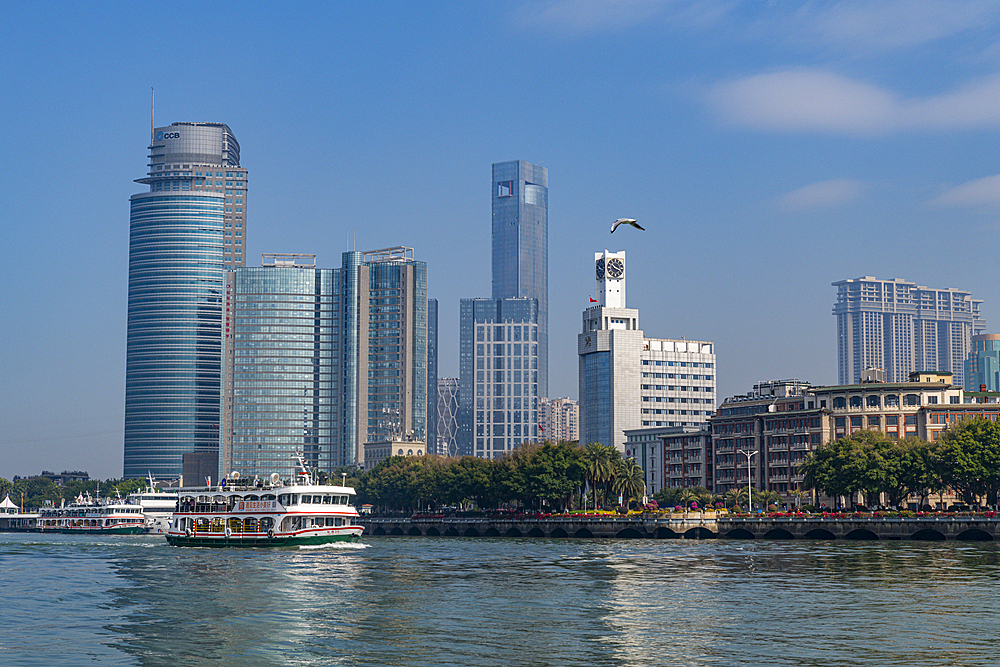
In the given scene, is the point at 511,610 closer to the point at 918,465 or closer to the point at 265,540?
the point at 265,540

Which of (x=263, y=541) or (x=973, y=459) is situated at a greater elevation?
(x=973, y=459)

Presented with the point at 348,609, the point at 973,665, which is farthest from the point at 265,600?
the point at 973,665

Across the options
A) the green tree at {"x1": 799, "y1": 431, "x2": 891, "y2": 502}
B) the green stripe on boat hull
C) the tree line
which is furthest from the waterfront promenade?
the green stripe on boat hull

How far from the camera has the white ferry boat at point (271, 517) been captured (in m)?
142

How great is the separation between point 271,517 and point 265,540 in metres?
3.60

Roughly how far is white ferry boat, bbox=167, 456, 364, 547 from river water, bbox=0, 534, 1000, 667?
1836cm

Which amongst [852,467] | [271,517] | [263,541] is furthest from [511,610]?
[852,467]

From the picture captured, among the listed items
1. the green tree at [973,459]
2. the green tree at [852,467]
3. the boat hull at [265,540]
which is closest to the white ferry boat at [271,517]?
the boat hull at [265,540]

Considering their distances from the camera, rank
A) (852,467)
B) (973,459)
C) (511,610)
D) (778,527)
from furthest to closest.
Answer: (852,467), (973,459), (778,527), (511,610)

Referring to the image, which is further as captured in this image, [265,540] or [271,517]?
[271,517]

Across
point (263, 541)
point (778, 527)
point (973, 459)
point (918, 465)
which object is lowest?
→ point (263, 541)

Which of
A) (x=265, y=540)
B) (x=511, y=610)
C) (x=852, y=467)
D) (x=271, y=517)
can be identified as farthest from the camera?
(x=852, y=467)

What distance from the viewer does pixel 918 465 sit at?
175 meters

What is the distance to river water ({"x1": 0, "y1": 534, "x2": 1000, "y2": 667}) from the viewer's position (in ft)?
185
